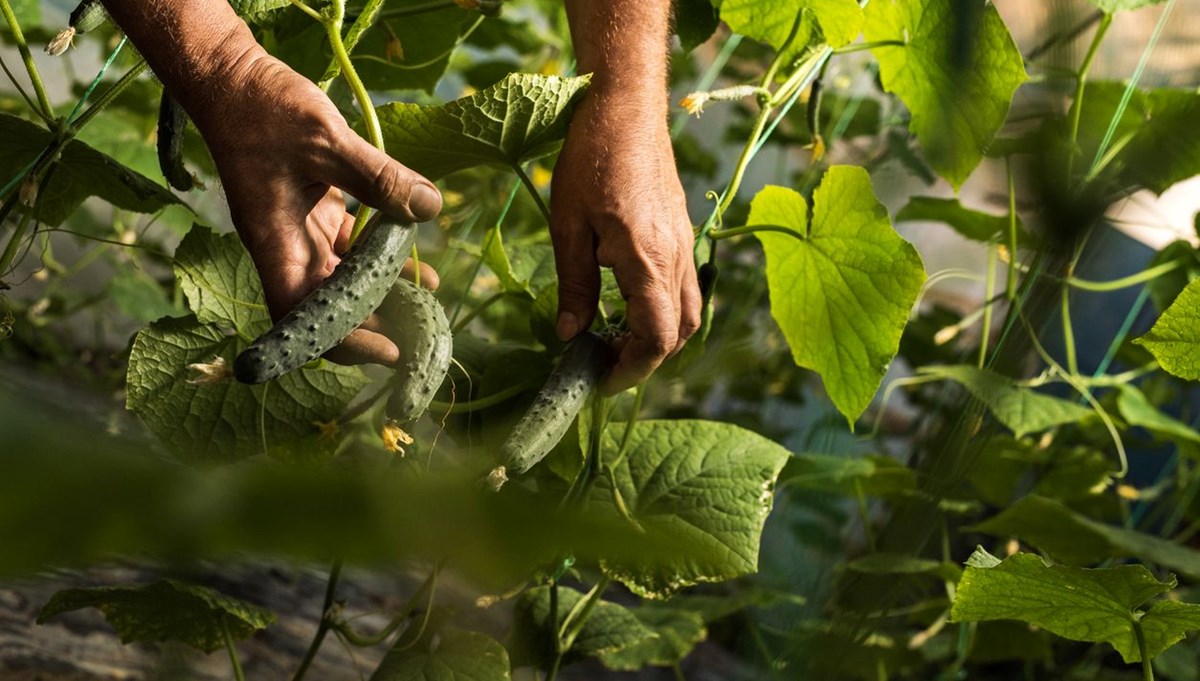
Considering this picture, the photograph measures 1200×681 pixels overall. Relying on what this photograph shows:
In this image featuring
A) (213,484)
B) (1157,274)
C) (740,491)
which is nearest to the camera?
(213,484)

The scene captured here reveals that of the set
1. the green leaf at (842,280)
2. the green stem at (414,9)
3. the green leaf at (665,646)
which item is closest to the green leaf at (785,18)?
the green leaf at (842,280)

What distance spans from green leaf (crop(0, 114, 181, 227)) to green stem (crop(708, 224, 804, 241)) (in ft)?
1.46

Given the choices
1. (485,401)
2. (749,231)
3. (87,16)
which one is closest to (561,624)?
(485,401)

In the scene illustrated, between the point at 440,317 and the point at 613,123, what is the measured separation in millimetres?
225

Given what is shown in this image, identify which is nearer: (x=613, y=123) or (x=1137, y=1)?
(x=613, y=123)

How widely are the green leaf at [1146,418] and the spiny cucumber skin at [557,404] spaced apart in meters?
1.34

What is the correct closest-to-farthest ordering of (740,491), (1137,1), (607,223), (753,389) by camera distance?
(607,223), (740,491), (1137,1), (753,389)

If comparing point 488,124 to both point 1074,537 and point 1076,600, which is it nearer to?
point 1076,600

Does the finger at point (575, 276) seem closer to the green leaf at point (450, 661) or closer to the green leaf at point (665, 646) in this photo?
the green leaf at point (450, 661)

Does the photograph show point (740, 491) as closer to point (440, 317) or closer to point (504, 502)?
point (440, 317)

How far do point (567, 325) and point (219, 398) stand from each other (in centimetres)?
31

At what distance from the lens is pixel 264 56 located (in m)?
0.63

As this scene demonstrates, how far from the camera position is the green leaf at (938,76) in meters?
0.99

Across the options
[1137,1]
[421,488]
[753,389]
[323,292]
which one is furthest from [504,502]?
[753,389]
